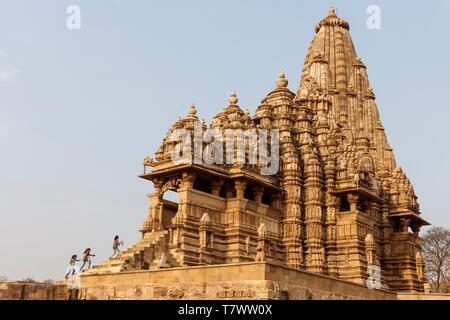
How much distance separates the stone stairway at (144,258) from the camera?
24.6 m

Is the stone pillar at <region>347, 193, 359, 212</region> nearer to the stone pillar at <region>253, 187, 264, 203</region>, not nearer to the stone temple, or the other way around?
the stone temple

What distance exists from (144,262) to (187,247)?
2.18 meters

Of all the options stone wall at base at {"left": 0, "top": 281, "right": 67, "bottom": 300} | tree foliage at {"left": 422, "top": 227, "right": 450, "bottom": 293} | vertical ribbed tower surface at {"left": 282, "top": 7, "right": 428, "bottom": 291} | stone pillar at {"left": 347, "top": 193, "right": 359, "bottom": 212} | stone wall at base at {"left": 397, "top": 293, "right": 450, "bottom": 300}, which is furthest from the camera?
tree foliage at {"left": 422, "top": 227, "right": 450, "bottom": 293}

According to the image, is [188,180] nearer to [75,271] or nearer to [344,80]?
[75,271]

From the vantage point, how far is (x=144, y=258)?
2581cm

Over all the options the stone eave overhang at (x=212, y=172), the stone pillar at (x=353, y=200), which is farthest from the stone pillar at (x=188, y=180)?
the stone pillar at (x=353, y=200)

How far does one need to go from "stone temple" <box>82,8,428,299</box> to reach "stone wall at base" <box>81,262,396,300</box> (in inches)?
1.4

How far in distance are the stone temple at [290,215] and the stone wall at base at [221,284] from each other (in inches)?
1.4

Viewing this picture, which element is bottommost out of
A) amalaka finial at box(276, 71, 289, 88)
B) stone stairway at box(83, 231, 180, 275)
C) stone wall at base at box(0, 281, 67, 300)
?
stone wall at base at box(0, 281, 67, 300)

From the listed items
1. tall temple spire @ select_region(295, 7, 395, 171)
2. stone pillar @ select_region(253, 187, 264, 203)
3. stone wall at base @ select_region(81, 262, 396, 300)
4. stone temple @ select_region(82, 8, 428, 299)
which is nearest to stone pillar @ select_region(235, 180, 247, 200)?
stone temple @ select_region(82, 8, 428, 299)

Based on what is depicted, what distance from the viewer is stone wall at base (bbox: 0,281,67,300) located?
19938 mm

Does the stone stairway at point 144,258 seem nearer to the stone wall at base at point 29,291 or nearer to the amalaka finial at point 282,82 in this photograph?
the stone wall at base at point 29,291

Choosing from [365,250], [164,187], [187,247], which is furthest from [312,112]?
[187,247]
